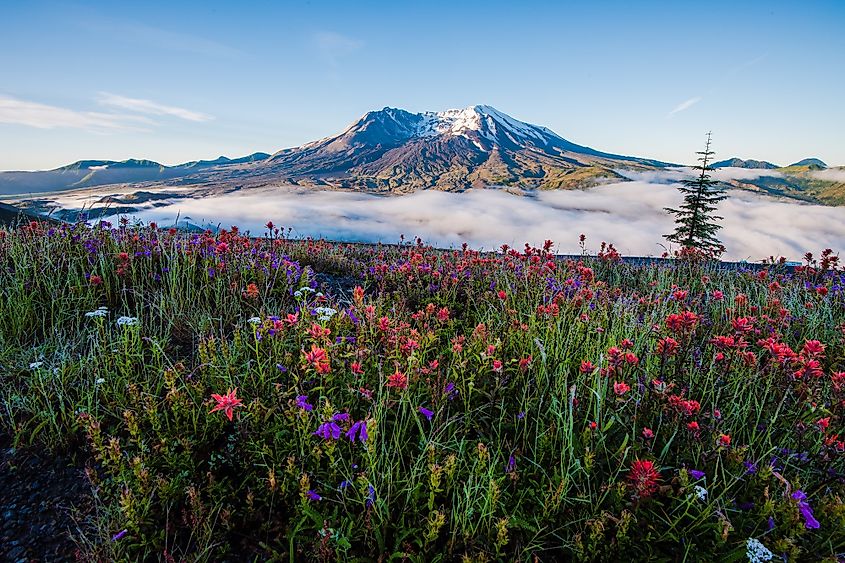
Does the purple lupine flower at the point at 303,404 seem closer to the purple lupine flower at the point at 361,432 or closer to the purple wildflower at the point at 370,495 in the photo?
the purple lupine flower at the point at 361,432

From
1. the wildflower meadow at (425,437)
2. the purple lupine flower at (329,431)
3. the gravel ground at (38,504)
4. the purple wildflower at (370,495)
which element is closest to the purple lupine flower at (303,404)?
the wildflower meadow at (425,437)

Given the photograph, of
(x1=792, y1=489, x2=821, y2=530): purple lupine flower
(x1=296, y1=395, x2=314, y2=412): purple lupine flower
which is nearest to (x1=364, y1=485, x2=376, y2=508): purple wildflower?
(x1=296, y1=395, x2=314, y2=412): purple lupine flower

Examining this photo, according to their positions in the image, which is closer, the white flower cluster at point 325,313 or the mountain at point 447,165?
the white flower cluster at point 325,313

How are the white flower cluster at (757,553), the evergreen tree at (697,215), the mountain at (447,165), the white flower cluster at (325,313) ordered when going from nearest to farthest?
the white flower cluster at (757,553), the white flower cluster at (325,313), the evergreen tree at (697,215), the mountain at (447,165)

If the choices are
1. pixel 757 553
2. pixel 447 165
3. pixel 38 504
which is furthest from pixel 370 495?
pixel 447 165

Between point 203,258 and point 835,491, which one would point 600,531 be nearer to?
point 835,491

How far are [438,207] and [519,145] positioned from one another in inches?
3758

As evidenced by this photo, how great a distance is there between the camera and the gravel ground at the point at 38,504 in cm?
206

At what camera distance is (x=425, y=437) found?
2.50m

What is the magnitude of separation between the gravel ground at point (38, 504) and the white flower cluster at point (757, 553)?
293 centimetres

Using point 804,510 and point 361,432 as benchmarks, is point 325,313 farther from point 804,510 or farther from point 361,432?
point 804,510

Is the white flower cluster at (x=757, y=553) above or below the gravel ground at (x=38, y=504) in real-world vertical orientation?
above

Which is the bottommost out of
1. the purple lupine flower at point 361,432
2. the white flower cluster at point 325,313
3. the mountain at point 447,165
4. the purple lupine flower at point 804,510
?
the purple lupine flower at point 804,510

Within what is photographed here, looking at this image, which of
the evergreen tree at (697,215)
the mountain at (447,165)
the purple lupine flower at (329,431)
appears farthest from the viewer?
the mountain at (447,165)
